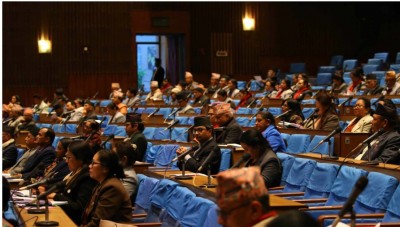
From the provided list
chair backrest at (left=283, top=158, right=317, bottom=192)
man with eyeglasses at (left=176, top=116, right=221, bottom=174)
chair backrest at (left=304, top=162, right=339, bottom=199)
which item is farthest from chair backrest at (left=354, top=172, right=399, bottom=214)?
man with eyeglasses at (left=176, top=116, right=221, bottom=174)

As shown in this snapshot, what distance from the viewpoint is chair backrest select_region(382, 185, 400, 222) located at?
4.91 meters

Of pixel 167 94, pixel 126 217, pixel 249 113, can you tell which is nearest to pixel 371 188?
pixel 126 217

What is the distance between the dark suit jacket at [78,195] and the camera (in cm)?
594

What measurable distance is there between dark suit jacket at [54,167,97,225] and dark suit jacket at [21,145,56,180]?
237cm

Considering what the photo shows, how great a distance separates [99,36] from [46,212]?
15.8 metres

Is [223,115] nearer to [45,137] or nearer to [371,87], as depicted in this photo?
[45,137]

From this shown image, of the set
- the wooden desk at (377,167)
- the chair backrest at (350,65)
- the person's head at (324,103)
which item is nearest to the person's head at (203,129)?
the wooden desk at (377,167)

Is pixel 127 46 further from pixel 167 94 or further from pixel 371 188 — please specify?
pixel 371 188

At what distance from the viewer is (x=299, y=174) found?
6.50 meters

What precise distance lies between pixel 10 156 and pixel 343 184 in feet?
18.9

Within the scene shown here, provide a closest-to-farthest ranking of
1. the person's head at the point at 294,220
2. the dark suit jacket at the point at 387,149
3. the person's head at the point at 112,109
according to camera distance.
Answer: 1. the person's head at the point at 294,220
2. the dark suit jacket at the point at 387,149
3. the person's head at the point at 112,109

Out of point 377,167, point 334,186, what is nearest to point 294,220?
point 334,186

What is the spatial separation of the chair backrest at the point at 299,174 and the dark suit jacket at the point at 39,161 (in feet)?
9.76

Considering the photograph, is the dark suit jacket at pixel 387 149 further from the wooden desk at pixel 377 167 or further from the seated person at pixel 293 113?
the seated person at pixel 293 113
